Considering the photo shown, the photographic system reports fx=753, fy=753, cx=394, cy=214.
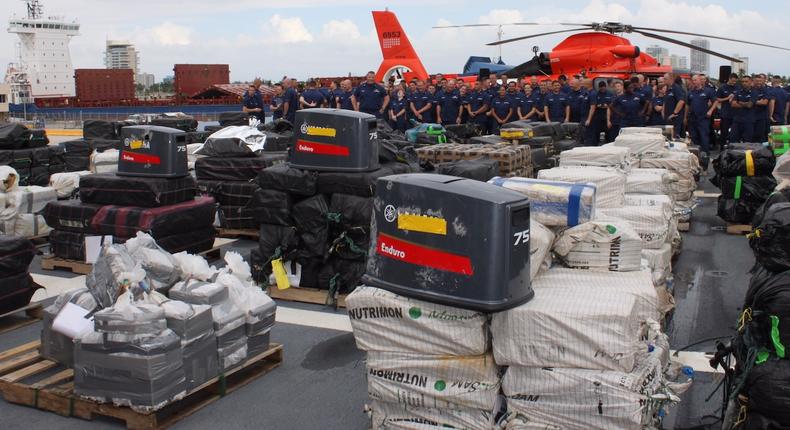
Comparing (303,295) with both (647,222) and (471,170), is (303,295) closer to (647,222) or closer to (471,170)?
(471,170)

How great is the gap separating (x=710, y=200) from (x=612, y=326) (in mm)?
10617

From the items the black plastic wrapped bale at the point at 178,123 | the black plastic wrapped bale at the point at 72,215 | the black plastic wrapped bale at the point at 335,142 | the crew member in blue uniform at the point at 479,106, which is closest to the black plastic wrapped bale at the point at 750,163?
the black plastic wrapped bale at the point at 335,142

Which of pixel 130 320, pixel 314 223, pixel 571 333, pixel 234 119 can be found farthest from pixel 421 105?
pixel 571 333

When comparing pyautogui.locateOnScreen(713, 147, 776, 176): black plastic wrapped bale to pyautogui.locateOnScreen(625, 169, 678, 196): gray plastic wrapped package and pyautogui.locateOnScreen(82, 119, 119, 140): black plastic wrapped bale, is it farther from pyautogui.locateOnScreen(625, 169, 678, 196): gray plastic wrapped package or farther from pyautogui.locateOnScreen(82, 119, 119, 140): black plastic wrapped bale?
pyautogui.locateOnScreen(82, 119, 119, 140): black plastic wrapped bale

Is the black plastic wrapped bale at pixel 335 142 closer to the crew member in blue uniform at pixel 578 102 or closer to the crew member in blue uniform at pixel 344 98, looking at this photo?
the crew member in blue uniform at pixel 578 102

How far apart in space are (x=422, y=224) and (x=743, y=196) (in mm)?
7746

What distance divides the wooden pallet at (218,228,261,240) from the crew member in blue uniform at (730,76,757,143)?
11.6m

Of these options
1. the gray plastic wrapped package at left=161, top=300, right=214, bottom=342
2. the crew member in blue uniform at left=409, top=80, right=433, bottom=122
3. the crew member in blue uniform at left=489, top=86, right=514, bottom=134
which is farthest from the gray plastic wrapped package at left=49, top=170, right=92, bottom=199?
the crew member in blue uniform at left=489, top=86, right=514, bottom=134

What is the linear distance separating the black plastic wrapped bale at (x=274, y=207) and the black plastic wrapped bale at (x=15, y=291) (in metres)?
2.20

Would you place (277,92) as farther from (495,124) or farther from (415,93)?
(495,124)

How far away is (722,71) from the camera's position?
18.5 m

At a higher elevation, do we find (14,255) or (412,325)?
(412,325)

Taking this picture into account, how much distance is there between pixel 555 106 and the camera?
17750 millimetres

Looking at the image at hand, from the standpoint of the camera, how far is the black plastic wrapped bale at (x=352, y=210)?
727 cm
